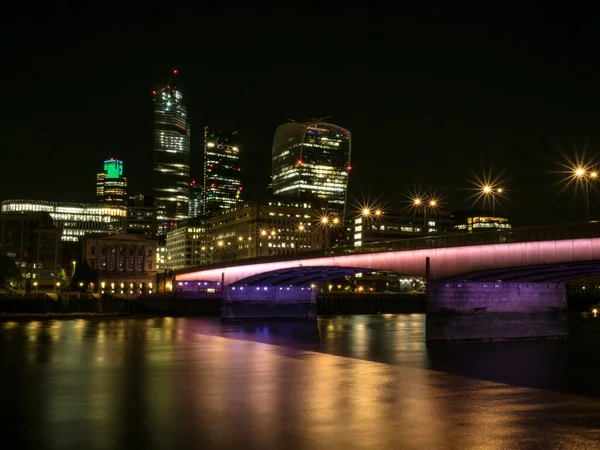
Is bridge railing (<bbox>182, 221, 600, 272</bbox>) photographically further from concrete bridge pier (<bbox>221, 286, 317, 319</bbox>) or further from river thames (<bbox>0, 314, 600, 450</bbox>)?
concrete bridge pier (<bbox>221, 286, 317, 319</bbox>)

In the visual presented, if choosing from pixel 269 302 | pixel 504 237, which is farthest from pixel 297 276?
pixel 504 237

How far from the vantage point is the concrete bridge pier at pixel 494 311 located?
60875mm

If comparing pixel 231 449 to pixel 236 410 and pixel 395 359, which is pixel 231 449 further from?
pixel 395 359

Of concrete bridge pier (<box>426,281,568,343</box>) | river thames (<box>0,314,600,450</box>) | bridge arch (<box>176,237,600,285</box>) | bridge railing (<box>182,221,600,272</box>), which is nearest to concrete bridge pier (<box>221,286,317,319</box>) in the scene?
bridge arch (<box>176,237,600,285</box>)

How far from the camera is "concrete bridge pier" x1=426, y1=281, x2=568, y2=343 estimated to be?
6088cm

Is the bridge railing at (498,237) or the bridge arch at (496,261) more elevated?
the bridge railing at (498,237)

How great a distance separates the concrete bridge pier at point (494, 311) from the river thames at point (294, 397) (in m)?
7.92

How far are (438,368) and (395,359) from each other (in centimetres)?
556

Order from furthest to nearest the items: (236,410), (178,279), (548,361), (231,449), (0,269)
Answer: (178,279)
(0,269)
(548,361)
(236,410)
(231,449)

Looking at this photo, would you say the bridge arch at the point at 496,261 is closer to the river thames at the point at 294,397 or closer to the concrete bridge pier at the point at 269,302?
the river thames at the point at 294,397

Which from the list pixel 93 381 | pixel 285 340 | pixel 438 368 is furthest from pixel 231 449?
pixel 285 340

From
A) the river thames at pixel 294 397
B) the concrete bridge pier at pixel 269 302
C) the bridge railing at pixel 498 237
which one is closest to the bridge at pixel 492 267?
the bridge railing at pixel 498 237

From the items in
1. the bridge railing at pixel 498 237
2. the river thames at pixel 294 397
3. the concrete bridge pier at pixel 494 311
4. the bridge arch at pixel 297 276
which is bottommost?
the river thames at pixel 294 397

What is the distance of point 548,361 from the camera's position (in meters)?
45.7
